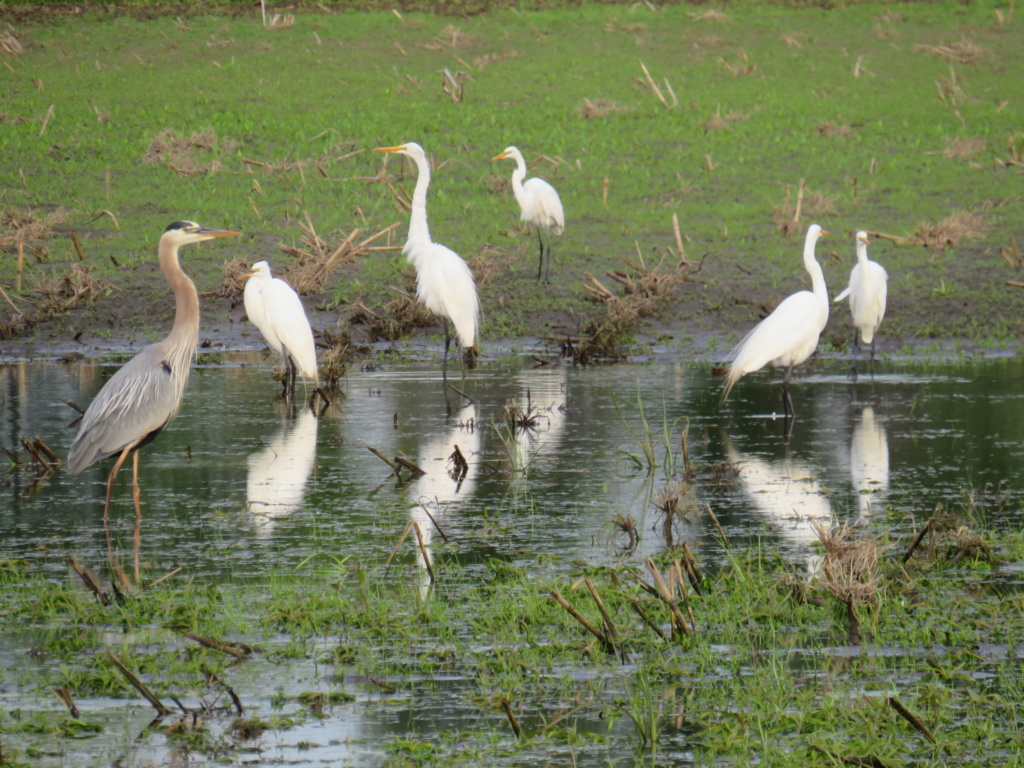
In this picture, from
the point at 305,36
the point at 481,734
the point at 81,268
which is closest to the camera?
the point at 481,734

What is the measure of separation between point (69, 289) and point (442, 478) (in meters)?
7.88

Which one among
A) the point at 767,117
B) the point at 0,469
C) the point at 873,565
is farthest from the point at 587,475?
the point at 767,117

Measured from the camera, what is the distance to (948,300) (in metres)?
14.6

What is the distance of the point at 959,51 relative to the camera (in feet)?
88.1

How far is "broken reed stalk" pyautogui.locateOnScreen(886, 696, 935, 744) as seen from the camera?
12.6ft

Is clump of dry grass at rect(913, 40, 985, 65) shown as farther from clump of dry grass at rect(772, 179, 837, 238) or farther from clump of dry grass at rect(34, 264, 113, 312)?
clump of dry grass at rect(34, 264, 113, 312)

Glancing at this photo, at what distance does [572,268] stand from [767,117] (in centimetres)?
821

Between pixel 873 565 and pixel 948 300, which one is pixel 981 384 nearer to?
pixel 948 300

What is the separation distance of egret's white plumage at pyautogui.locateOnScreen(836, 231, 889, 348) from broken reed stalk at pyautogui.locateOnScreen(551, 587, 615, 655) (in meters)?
8.23

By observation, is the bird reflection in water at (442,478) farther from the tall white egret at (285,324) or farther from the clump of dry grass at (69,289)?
the clump of dry grass at (69,289)

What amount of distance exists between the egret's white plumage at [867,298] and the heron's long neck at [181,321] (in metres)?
6.90

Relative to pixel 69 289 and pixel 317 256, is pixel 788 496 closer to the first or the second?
pixel 317 256

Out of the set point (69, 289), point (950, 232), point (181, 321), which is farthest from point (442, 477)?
point (950, 232)

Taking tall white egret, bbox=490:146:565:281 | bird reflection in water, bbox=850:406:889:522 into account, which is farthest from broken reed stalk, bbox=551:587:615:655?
tall white egret, bbox=490:146:565:281
